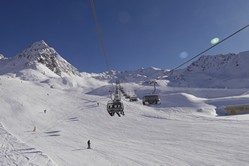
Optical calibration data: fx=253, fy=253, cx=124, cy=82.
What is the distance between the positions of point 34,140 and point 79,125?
9.36m

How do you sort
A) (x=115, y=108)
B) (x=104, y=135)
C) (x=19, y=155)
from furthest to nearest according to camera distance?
(x=104, y=135) < (x=115, y=108) < (x=19, y=155)

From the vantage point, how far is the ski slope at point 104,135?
66.1 feet

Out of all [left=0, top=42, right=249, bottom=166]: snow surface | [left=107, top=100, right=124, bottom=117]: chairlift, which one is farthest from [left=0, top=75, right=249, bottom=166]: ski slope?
[left=107, top=100, right=124, bottom=117]: chairlift

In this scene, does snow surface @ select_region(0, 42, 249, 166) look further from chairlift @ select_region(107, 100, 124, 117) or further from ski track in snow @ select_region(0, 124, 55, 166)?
chairlift @ select_region(107, 100, 124, 117)

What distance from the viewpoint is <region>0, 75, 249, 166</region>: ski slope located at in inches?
793

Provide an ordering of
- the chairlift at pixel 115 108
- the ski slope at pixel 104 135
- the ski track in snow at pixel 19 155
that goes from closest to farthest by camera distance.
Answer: the ski track in snow at pixel 19 155 → the ski slope at pixel 104 135 → the chairlift at pixel 115 108

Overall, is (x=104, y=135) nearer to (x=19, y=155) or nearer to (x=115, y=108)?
(x=115, y=108)

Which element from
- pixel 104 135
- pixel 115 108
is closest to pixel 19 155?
pixel 115 108

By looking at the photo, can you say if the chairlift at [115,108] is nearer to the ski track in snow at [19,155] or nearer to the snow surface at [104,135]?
the snow surface at [104,135]

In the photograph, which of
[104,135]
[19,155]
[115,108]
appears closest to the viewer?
[19,155]

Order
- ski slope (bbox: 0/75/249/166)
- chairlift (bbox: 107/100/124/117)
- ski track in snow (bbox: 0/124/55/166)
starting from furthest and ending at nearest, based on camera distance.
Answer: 1. chairlift (bbox: 107/100/124/117)
2. ski slope (bbox: 0/75/249/166)
3. ski track in snow (bbox: 0/124/55/166)

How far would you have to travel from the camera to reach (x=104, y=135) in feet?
102

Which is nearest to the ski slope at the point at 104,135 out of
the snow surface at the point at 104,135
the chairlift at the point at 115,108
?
the snow surface at the point at 104,135

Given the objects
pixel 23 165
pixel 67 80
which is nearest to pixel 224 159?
pixel 23 165
